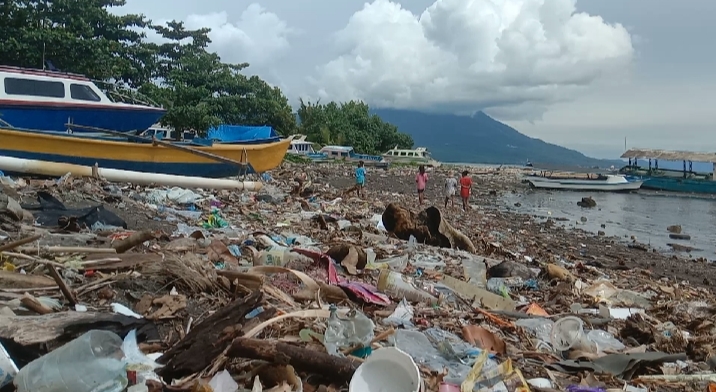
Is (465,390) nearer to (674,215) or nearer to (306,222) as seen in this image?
(306,222)

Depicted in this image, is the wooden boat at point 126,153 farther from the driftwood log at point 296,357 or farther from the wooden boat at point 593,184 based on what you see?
the wooden boat at point 593,184

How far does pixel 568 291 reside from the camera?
18.7ft

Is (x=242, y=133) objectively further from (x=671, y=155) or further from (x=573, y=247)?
(x=671, y=155)

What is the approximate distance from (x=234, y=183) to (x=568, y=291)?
759 centimetres

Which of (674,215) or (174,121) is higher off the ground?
(174,121)

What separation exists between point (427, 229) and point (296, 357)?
Result: 567 cm

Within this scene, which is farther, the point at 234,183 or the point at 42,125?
the point at 42,125

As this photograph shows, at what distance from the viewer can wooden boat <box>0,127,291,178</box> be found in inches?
408

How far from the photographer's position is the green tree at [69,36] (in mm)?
21875

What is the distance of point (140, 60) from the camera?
27938 mm

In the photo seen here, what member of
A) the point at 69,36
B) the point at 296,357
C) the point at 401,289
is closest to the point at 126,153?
the point at 401,289

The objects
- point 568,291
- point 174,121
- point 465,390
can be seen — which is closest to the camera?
point 465,390

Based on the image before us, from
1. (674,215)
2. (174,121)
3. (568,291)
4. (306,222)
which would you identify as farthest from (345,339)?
(174,121)

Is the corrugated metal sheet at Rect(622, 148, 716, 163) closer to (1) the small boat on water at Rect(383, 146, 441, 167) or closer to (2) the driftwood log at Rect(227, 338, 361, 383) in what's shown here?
(1) the small boat on water at Rect(383, 146, 441, 167)
